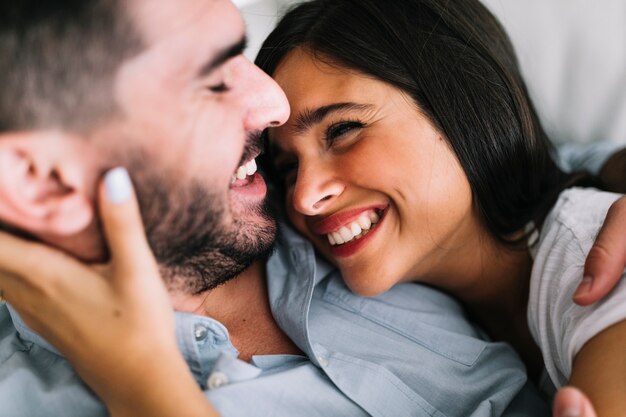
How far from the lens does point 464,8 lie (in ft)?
4.32

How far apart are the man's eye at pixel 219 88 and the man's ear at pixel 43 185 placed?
0.24 meters

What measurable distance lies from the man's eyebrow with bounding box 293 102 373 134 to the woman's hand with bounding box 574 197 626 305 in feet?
1.52

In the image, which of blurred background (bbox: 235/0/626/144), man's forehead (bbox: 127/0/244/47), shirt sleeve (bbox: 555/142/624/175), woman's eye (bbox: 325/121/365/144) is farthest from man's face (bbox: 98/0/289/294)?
shirt sleeve (bbox: 555/142/624/175)

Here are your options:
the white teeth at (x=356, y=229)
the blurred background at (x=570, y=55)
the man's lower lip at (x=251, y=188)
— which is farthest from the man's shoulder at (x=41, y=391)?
the blurred background at (x=570, y=55)

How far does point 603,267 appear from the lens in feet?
3.16

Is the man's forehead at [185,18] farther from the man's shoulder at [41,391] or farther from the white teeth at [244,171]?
the man's shoulder at [41,391]

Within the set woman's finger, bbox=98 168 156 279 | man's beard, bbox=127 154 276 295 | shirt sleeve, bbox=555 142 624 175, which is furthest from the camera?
shirt sleeve, bbox=555 142 624 175

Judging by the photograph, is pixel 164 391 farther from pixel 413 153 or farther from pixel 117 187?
pixel 413 153

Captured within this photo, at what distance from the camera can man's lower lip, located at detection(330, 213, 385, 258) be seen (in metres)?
1.19

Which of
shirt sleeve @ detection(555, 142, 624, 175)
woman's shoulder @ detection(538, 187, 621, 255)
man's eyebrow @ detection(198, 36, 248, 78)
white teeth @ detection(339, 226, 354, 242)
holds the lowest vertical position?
shirt sleeve @ detection(555, 142, 624, 175)

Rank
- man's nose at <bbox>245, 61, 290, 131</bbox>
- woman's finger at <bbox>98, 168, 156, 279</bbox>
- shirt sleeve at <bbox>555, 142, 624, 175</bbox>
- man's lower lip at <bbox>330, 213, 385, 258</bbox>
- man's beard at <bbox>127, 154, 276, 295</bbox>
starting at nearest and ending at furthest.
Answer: woman's finger at <bbox>98, 168, 156, 279</bbox>
man's beard at <bbox>127, 154, 276, 295</bbox>
man's nose at <bbox>245, 61, 290, 131</bbox>
man's lower lip at <bbox>330, 213, 385, 258</bbox>
shirt sleeve at <bbox>555, 142, 624, 175</bbox>

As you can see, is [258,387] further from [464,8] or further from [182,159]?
[464,8]

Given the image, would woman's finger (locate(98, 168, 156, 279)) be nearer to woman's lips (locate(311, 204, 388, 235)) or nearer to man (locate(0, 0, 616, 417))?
man (locate(0, 0, 616, 417))

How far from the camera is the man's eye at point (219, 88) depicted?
1.00 metres
